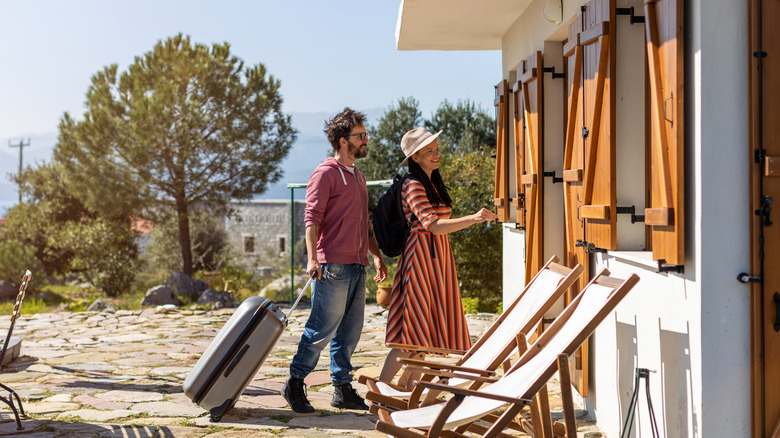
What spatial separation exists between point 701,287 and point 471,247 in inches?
323

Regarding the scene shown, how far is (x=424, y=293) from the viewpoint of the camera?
4.28 meters

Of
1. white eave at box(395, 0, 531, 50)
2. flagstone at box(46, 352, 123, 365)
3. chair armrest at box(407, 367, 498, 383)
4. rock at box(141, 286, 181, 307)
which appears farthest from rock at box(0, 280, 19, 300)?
chair armrest at box(407, 367, 498, 383)

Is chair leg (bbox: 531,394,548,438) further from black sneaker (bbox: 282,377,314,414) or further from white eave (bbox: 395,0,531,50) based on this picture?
white eave (bbox: 395,0,531,50)

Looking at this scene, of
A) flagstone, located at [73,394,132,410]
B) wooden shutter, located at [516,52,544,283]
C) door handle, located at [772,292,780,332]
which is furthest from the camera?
wooden shutter, located at [516,52,544,283]

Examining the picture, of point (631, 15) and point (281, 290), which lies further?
point (281, 290)

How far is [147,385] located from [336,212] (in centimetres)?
229

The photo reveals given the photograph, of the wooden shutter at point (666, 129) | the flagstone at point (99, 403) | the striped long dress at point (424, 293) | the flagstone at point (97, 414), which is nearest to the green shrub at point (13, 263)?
the flagstone at point (99, 403)

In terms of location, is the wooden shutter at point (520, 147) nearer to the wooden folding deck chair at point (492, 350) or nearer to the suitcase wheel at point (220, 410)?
the wooden folding deck chair at point (492, 350)

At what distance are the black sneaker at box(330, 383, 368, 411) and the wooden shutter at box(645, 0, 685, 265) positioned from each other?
2.30 metres

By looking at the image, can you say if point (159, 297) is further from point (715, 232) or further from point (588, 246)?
point (715, 232)

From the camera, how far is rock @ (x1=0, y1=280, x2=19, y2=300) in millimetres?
19203

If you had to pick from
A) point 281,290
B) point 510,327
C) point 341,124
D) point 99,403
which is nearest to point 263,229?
point 281,290

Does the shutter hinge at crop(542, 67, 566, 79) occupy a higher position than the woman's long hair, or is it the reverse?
the shutter hinge at crop(542, 67, 566, 79)

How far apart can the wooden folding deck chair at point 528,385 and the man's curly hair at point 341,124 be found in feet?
5.91
